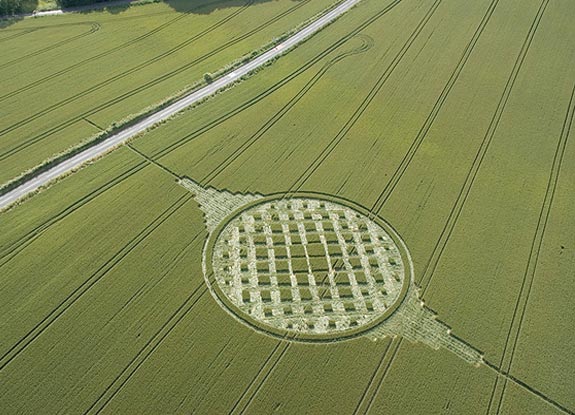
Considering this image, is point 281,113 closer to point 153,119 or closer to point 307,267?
point 153,119

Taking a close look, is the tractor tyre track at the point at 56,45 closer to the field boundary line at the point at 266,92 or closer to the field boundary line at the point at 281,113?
the field boundary line at the point at 266,92

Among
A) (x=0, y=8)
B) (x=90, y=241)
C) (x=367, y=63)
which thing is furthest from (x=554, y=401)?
(x=0, y=8)

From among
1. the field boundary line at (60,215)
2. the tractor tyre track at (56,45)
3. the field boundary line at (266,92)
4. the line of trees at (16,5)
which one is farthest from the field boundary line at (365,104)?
the line of trees at (16,5)

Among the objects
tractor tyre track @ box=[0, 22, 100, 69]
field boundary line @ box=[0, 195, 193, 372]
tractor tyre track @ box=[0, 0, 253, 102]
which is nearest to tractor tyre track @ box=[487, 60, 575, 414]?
field boundary line @ box=[0, 195, 193, 372]

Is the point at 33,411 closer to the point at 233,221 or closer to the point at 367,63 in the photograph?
the point at 233,221

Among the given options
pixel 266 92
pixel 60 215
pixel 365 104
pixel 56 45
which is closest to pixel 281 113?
pixel 266 92

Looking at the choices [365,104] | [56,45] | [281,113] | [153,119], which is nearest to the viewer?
[153,119]
